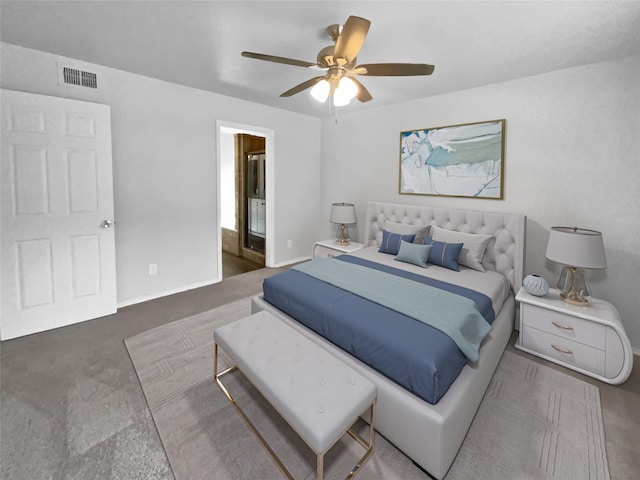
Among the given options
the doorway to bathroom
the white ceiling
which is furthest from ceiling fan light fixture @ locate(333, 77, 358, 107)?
the doorway to bathroom

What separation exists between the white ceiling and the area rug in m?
2.52

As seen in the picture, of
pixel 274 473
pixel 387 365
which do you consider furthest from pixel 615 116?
pixel 274 473

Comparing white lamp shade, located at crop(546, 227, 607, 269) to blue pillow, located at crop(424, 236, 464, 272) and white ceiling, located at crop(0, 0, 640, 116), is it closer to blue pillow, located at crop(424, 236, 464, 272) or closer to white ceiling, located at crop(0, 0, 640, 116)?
blue pillow, located at crop(424, 236, 464, 272)

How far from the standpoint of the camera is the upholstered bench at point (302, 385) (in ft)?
4.37

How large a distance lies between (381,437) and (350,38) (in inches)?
90.0

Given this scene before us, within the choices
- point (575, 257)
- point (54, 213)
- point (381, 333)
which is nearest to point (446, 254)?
point (575, 257)

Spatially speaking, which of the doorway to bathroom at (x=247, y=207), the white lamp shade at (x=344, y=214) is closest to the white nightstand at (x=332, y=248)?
the white lamp shade at (x=344, y=214)

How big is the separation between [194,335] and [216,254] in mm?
1550

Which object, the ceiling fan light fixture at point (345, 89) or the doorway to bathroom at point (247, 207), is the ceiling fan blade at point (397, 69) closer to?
the ceiling fan light fixture at point (345, 89)

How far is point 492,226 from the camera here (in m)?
3.15

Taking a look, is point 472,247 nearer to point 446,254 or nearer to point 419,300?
point 446,254

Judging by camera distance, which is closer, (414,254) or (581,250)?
(581,250)

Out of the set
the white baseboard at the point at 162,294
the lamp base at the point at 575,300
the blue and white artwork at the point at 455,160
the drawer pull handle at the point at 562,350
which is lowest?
the drawer pull handle at the point at 562,350

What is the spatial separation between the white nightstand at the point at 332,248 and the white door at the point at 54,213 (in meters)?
2.58
